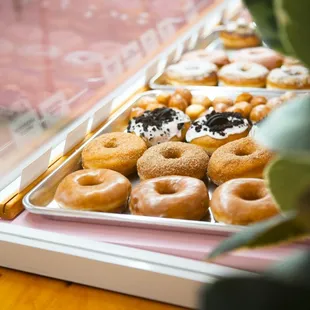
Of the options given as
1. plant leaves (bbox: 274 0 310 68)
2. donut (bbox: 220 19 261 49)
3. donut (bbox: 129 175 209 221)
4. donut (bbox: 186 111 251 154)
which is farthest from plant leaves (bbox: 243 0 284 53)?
donut (bbox: 220 19 261 49)

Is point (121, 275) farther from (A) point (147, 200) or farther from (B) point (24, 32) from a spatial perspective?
(B) point (24, 32)

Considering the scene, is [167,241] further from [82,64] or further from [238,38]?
[238,38]

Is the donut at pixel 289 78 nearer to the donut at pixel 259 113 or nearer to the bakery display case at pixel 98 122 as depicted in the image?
the bakery display case at pixel 98 122

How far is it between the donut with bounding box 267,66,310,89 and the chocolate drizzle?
1.18ft

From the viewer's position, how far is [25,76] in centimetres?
154

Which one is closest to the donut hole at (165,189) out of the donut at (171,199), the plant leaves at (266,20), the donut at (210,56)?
the donut at (171,199)

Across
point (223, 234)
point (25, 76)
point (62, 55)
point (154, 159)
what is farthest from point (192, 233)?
point (62, 55)

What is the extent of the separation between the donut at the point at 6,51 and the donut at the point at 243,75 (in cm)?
76

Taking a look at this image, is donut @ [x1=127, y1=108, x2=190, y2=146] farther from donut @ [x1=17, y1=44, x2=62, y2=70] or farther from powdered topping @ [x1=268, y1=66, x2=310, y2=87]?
powdered topping @ [x1=268, y1=66, x2=310, y2=87]

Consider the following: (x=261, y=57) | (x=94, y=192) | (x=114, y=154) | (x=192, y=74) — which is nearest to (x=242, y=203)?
(x=94, y=192)

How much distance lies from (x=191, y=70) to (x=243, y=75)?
0.62 feet

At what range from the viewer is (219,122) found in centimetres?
150

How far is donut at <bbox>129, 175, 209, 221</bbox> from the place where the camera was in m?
1.07

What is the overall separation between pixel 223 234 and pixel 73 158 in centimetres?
51
